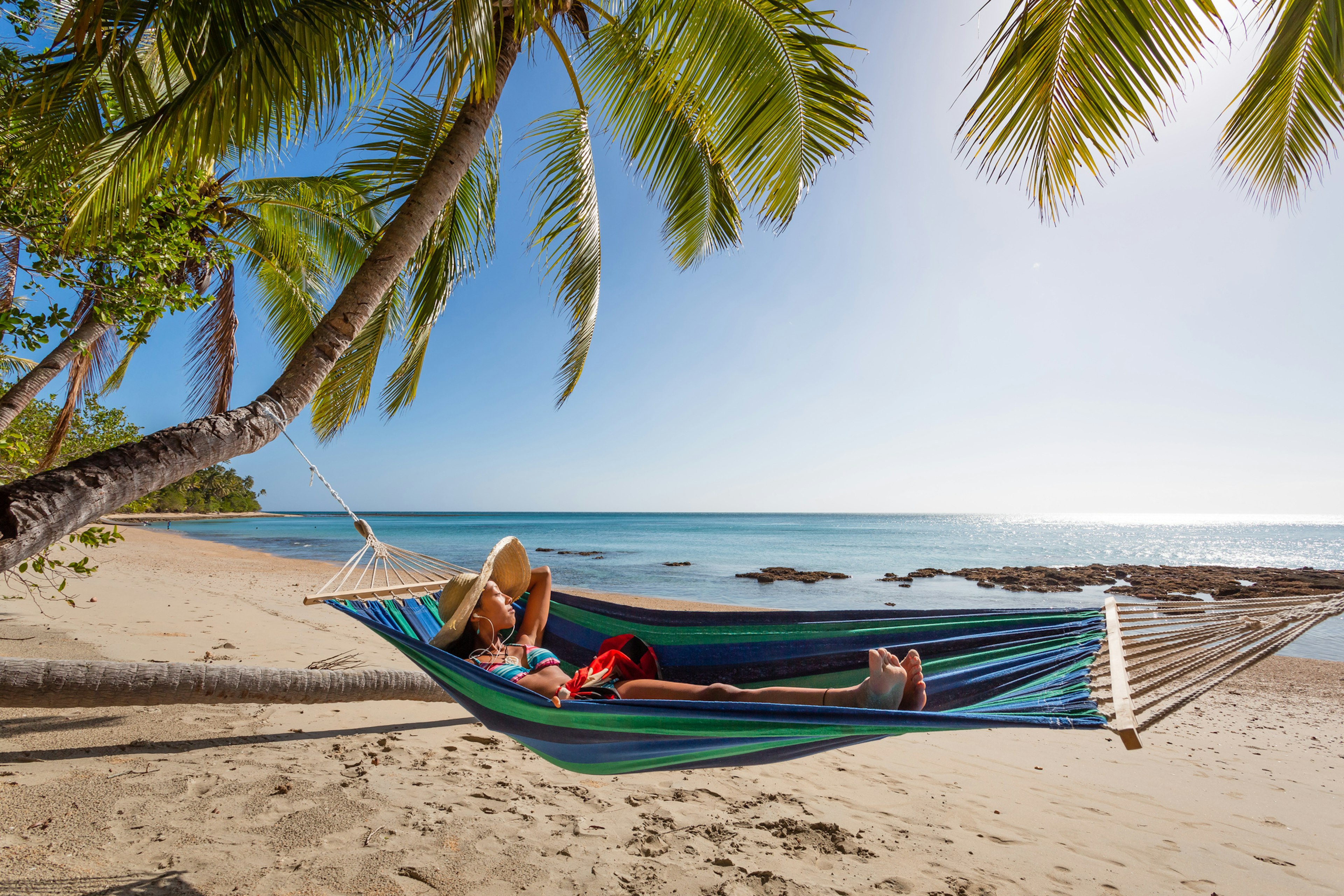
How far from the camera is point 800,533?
89.8ft

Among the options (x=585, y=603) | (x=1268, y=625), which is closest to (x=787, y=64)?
(x=585, y=603)

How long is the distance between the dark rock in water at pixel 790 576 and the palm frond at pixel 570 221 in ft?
26.0

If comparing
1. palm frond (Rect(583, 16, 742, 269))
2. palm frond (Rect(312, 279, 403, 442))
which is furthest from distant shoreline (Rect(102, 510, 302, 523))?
palm frond (Rect(583, 16, 742, 269))

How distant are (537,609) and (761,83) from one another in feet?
6.94

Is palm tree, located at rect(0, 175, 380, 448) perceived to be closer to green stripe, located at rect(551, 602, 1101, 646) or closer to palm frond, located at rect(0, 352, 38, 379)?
palm frond, located at rect(0, 352, 38, 379)

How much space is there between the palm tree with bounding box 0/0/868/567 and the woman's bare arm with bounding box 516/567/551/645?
39.5 inches

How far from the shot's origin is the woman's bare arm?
7.21 ft

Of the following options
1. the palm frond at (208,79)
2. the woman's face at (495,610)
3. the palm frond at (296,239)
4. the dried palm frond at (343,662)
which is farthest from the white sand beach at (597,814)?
the palm frond at (296,239)

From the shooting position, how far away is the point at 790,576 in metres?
11.0

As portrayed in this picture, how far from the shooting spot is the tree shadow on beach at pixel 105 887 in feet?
3.79

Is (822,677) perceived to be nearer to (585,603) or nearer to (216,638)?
(585,603)

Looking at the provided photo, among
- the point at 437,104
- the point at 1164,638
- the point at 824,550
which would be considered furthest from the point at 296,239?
the point at 824,550

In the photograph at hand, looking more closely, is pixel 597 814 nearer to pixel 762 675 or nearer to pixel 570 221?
pixel 762 675

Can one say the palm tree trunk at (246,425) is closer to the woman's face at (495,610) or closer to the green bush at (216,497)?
the woman's face at (495,610)
